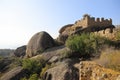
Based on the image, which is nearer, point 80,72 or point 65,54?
point 80,72

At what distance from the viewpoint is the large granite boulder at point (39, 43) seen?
1193 inches

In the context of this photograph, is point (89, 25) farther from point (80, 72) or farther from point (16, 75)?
point (80, 72)

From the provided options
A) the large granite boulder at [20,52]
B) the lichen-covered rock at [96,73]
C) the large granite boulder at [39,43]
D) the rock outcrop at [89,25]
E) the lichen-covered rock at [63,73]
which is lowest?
the lichen-covered rock at [63,73]

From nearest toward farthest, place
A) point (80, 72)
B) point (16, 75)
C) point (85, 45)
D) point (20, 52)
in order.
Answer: point (80, 72) → point (85, 45) → point (16, 75) → point (20, 52)

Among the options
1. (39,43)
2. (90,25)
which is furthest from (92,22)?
(39,43)

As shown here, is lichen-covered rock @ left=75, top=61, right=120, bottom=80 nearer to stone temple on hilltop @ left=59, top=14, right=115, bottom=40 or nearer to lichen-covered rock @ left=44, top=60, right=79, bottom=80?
lichen-covered rock @ left=44, top=60, right=79, bottom=80

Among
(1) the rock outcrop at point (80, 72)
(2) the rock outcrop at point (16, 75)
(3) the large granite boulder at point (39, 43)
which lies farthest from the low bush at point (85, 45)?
(3) the large granite boulder at point (39, 43)

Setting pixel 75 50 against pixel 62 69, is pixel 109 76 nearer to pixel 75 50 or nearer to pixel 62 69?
pixel 62 69

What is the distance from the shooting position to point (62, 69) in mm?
20328

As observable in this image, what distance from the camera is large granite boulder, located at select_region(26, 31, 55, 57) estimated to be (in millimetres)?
30297

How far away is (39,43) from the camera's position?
101 ft

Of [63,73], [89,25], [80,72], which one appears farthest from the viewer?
[89,25]

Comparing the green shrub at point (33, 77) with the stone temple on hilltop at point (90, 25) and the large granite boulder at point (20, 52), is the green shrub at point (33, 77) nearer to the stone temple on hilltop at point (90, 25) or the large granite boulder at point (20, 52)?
the stone temple on hilltop at point (90, 25)

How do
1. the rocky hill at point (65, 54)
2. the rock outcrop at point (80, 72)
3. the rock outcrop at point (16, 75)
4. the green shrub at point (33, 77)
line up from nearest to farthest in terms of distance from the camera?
the rock outcrop at point (80, 72), the rocky hill at point (65, 54), the green shrub at point (33, 77), the rock outcrop at point (16, 75)
